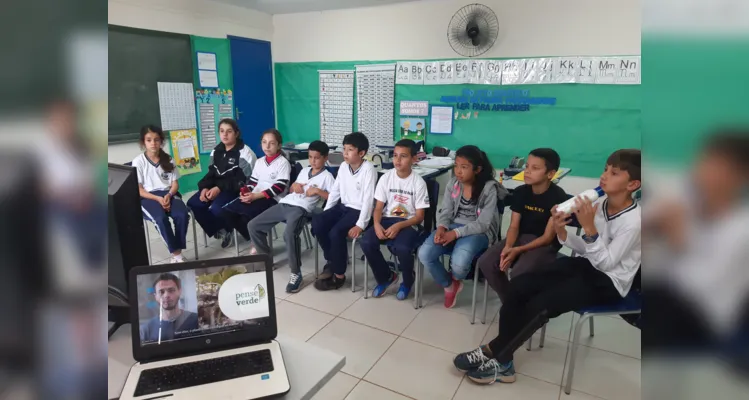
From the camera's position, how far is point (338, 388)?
1923mm

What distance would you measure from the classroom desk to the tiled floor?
0.90 meters

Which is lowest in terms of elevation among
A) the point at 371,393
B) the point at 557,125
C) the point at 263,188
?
the point at 371,393

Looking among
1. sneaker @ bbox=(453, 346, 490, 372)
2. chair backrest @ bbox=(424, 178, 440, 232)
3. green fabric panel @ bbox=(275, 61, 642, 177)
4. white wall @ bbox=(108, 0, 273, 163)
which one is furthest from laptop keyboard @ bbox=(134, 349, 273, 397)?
green fabric panel @ bbox=(275, 61, 642, 177)

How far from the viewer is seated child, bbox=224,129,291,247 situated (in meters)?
3.18

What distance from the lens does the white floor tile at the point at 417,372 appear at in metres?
1.91

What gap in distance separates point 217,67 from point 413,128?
250cm

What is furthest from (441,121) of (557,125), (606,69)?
(606,69)

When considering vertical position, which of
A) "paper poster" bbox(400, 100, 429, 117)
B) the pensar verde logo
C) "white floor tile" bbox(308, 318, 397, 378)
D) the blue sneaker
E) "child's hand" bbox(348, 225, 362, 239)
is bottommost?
"white floor tile" bbox(308, 318, 397, 378)

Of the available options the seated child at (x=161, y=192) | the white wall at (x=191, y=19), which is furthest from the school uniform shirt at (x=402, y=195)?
the white wall at (x=191, y=19)

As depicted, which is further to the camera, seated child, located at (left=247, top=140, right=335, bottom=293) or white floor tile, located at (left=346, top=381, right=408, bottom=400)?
seated child, located at (left=247, top=140, right=335, bottom=293)

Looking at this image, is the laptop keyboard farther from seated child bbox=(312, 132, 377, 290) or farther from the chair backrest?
the chair backrest

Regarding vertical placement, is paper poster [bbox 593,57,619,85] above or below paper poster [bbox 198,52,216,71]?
below

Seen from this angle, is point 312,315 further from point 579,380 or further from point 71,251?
point 71,251

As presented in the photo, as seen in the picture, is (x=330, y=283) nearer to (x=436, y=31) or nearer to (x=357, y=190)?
(x=357, y=190)
